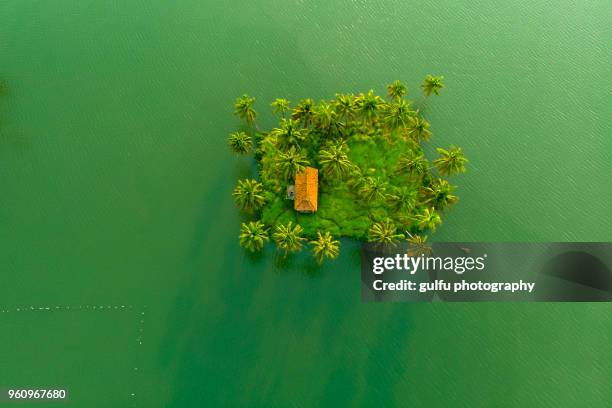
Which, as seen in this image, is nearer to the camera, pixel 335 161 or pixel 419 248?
pixel 335 161

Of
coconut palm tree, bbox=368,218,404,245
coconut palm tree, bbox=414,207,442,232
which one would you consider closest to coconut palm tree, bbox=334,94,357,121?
coconut palm tree, bbox=368,218,404,245

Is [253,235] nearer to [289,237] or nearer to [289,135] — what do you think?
[289,237]

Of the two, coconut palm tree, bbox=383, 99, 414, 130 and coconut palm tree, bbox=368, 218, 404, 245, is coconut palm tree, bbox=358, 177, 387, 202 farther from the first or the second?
coconut palm tree, bbox=383, 99, 414, 130

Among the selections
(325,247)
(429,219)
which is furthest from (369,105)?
(325,247)

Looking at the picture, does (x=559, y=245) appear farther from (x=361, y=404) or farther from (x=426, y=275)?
(x=361, y=404)

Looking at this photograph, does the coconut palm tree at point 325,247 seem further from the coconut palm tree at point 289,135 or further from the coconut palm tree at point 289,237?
the coconut palm tree at point 289,135

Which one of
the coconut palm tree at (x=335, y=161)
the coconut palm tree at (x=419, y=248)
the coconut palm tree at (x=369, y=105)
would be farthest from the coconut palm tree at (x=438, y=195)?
the coconut palm tree at (x=369, y=105)
